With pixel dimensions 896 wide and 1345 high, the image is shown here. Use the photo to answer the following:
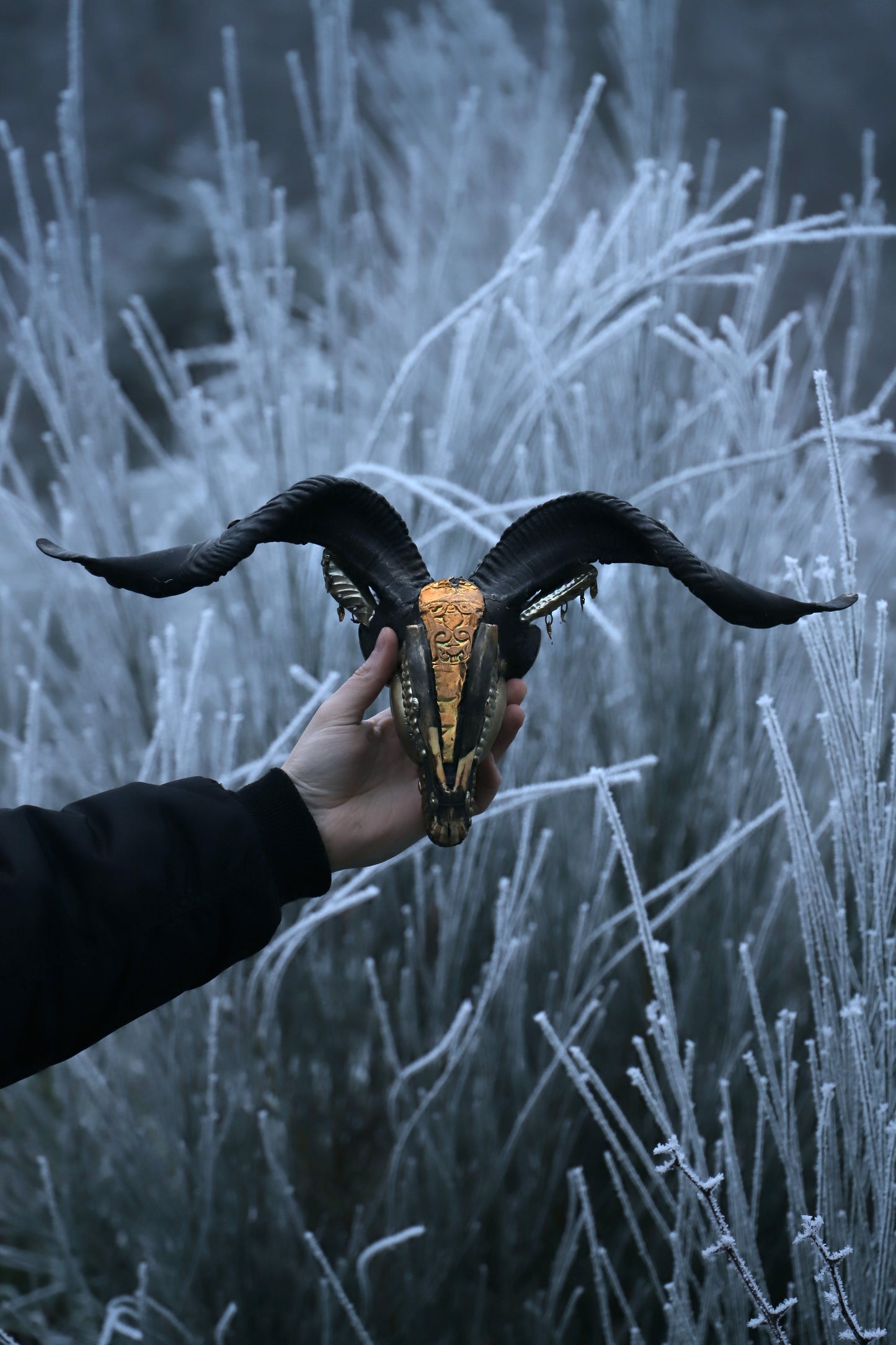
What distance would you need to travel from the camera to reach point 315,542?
37.6 inches

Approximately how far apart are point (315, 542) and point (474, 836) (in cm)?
61

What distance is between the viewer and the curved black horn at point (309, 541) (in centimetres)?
84

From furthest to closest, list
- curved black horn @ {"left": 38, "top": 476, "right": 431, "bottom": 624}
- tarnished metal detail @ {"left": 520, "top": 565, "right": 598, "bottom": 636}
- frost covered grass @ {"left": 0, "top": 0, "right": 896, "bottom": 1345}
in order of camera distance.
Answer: frost covered grass @ {"left": 0, "top": 0, "right": 896, "bottom": 1345}, tarnished metal detail @ {"left": 520, "top": 565, "right": 598, "bottom": 636}, curved black horn @ {"left": 38, "top": 476, "right": 431, "bottom": 624}

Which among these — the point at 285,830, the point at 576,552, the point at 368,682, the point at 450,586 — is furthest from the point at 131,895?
the point at 576,552

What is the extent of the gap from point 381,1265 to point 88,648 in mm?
995

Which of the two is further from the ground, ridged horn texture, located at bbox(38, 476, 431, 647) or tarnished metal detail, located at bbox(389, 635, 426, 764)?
ridged horn texture, located at bbox(38, 476, 431, 647)

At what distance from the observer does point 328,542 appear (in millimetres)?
958

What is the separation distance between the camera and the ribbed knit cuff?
1004 millimetres

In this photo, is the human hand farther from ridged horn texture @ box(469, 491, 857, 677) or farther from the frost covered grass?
the frost covered grass

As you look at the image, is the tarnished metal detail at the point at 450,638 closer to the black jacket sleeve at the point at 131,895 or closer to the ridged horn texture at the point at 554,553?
the ridged horn texture at the point at 554,553

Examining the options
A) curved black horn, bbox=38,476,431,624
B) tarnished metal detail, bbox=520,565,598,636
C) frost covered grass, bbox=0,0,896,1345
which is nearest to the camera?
curved black horn, bbox=38,476,431,624

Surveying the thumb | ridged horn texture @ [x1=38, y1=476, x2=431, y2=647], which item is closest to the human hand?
the thumb

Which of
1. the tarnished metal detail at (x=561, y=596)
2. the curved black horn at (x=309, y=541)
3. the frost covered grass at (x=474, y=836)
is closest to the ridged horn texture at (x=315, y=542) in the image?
the curved black horn at (x=309, y=541)

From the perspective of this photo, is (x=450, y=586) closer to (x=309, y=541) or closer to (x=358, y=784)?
(x=309, y=541)
